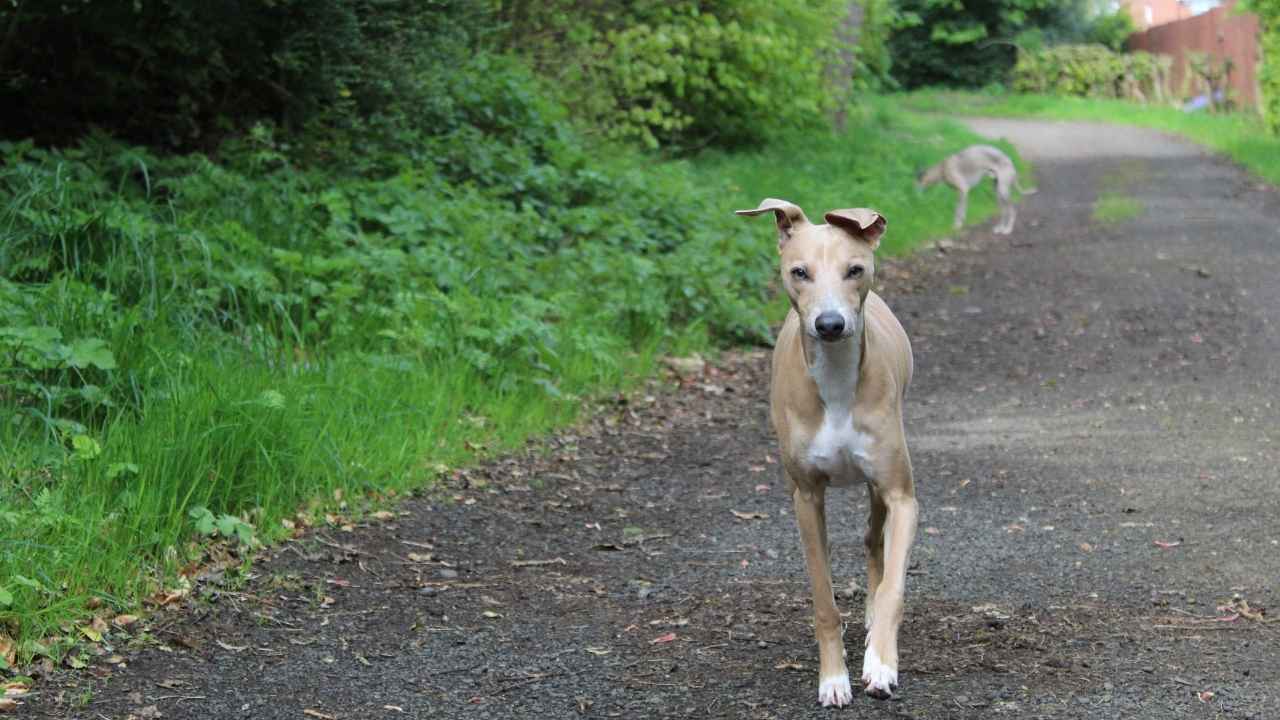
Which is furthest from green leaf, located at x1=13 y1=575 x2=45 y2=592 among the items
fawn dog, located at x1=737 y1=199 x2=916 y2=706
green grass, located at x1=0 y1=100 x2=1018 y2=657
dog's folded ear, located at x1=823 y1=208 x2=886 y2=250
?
dog's folded ear, located at x1=823 y1=208 x2=886 y2=250

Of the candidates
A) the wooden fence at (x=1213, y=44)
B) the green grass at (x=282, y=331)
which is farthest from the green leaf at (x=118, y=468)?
the wooden fence at (x=1213, y=44)

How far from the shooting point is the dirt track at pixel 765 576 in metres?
4.29

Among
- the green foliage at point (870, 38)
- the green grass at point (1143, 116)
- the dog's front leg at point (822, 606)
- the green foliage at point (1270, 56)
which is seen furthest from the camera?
the green foliage at point (870, 38)

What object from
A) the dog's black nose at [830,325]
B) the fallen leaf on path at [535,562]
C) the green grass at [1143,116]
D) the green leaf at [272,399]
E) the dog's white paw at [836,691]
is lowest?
the green grass at [1143,116]

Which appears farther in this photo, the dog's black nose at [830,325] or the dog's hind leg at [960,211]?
the dog's hind leg at [960,211]

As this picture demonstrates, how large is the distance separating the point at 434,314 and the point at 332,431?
1927 mm

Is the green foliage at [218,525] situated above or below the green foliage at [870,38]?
below

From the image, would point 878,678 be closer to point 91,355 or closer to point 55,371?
point 91,355

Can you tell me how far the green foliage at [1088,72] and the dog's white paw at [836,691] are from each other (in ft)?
132

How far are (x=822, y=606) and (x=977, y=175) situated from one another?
13.2 metres

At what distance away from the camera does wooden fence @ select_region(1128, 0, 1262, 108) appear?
3297 centimetres

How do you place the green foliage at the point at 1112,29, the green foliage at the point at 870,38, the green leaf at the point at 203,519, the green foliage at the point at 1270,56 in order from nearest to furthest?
the green leaf at the point at 203,519 → the green foliage at the point at 1270,56 → the green foliage at the point at 870,38 → the green foliage at the point at 1112,29

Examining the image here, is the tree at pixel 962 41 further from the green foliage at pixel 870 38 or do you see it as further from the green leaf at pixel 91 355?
the green leaf at pixel 91 355

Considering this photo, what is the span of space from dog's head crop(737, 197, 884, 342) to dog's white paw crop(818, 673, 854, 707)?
97 cm
